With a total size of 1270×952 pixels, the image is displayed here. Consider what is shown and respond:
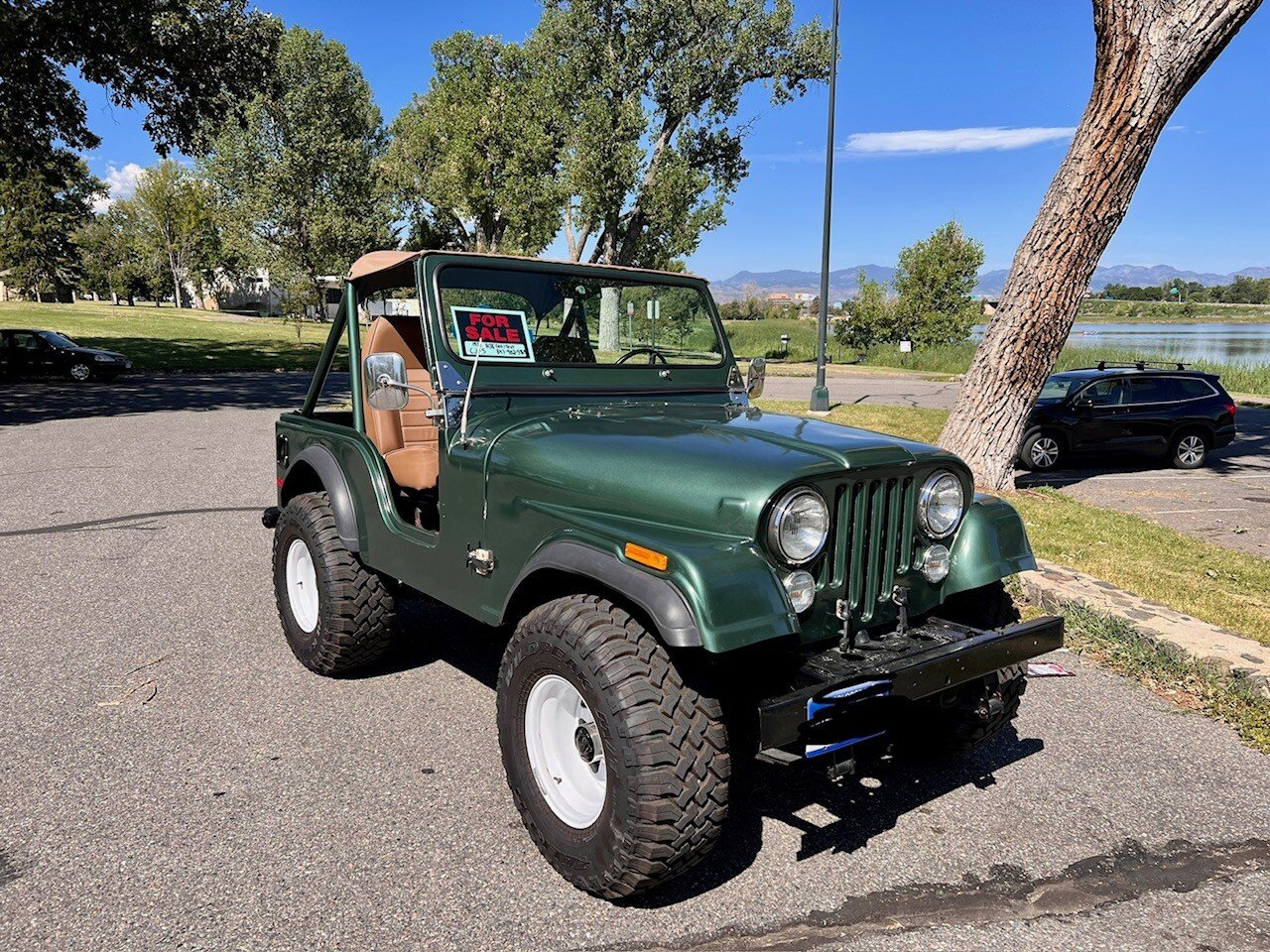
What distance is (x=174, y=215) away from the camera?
2100 inches

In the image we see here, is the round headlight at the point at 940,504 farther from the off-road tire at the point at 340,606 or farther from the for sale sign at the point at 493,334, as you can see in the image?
the off-road tire at the point at 340,606

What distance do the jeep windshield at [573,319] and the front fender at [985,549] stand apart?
158 centimetres

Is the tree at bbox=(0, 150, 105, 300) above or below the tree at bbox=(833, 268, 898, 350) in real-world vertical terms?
above

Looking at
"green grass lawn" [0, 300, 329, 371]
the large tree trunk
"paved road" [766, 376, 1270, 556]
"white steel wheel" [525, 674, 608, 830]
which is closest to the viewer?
"white steel wheel" [525, 674, 608, 830]

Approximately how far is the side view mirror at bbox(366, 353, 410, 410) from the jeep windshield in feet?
0.72

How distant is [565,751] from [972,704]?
4.68 ft

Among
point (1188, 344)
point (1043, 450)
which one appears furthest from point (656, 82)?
point (1188, 344)

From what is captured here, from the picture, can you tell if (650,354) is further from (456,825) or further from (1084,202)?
(1084,202)

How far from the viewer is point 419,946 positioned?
2.31 m

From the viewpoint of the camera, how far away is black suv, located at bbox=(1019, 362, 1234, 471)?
11.9 m

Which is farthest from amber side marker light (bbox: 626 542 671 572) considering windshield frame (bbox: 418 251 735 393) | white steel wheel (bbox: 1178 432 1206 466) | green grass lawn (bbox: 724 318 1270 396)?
green grass lawn (bbox: 724 318 1270 396)

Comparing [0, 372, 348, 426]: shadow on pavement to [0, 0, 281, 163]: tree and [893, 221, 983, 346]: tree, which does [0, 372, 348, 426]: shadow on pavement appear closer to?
[0, 0, 281, 163]: tree

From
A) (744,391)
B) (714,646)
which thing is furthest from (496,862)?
(744,391)

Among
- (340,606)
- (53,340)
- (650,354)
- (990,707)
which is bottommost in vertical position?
(990,707)
